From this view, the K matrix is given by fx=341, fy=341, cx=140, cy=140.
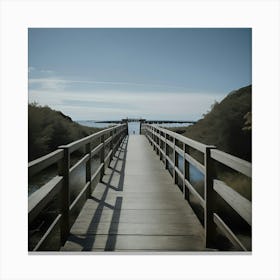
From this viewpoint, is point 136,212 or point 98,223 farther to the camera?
point 136,212

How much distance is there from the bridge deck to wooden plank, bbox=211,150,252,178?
753 mm

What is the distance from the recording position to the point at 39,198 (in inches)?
82.7

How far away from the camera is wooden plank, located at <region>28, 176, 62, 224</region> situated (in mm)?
1981

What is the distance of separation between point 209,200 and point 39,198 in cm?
124

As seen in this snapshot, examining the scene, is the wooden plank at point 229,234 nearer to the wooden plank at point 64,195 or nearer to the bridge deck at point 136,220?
the bridge deck at point 136,220

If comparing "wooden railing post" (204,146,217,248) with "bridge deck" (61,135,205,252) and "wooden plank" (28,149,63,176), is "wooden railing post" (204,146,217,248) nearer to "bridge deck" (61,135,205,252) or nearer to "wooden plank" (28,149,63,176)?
"bridge deck" (61,135,205,252)

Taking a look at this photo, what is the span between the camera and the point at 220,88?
4852mm

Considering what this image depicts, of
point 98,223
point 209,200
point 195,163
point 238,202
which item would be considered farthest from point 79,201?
point 238,202

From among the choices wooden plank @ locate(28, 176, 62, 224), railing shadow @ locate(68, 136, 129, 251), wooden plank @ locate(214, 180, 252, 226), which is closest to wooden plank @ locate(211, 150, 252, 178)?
wooden plank @ locate(214, 180, 252, 226)

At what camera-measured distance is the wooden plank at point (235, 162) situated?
6.29ft
